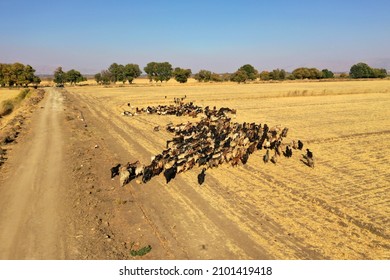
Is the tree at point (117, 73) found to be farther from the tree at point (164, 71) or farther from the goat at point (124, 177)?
the goat at point (124, 177)

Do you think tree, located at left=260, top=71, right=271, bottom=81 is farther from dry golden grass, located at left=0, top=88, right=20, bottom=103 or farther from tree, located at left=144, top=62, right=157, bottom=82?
dry golden grass, located at left=0, top=88, right=20, bottom=103

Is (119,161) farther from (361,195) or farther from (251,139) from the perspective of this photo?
(361,195)

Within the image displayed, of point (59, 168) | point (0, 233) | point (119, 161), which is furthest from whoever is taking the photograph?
point (119, 161)

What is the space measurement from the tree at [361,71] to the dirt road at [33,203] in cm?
14073

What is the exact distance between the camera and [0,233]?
32.2ft

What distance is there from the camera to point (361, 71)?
135250 millimetres

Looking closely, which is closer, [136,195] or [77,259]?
[77,259]

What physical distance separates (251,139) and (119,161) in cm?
798

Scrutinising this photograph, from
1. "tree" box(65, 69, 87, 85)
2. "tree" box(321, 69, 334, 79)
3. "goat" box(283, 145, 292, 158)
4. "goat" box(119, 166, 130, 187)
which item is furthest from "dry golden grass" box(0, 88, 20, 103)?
"tree" box(321, 69, 334, 79)

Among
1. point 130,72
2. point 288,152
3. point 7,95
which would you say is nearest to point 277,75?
point 130,72

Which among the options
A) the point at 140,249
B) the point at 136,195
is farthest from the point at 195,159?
the point at 140,249

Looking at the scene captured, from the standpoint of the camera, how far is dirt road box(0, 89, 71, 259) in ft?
29.7

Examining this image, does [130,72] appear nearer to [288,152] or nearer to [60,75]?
[60,75]

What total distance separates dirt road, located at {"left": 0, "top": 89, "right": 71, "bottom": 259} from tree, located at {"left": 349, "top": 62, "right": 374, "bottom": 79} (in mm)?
140729
